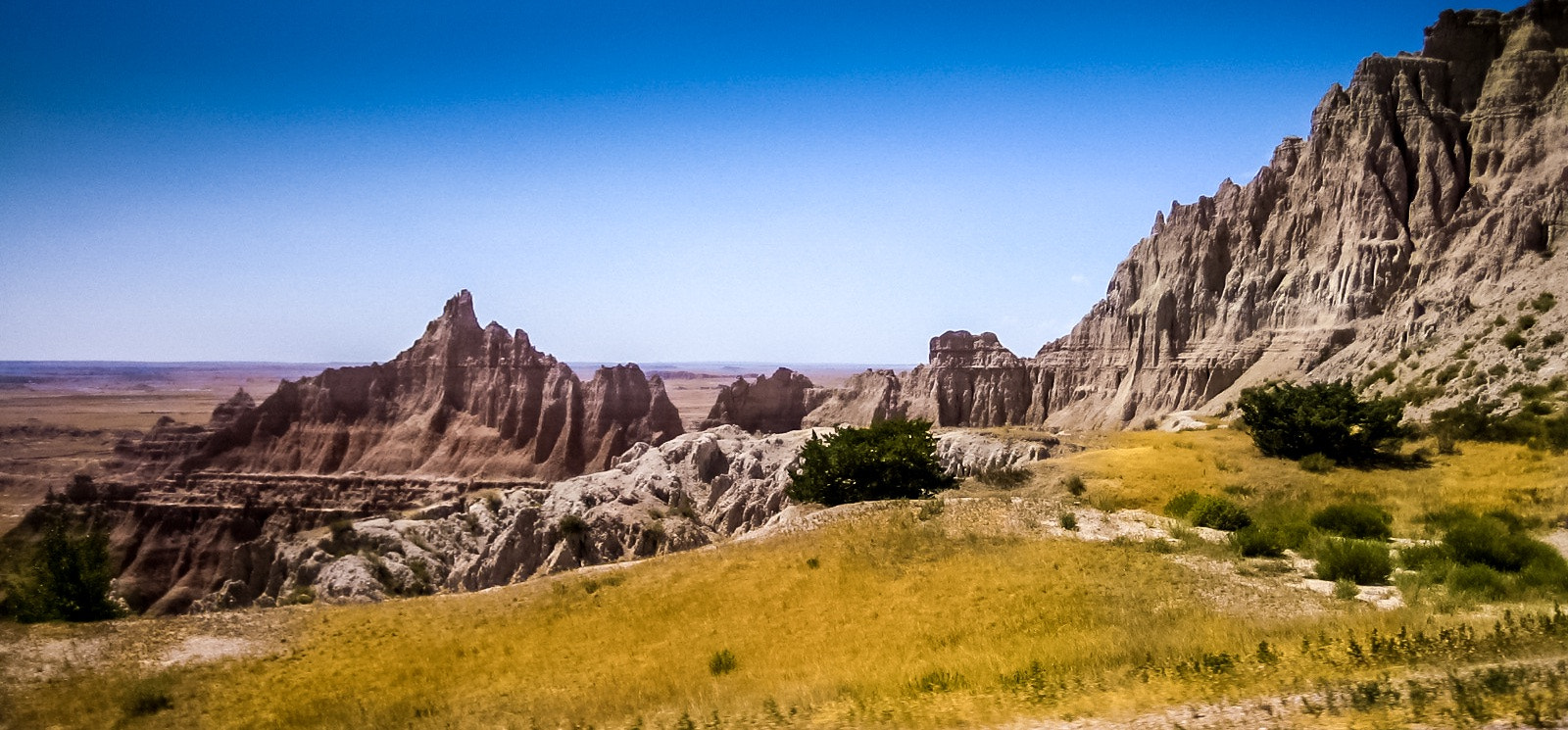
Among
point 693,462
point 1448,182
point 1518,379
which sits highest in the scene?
point 1448,182

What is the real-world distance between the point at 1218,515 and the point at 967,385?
7542cm

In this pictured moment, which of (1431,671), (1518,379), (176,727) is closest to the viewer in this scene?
(1431,671)

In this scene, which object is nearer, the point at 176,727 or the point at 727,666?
the point at 176,727

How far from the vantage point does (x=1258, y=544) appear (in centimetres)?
1995

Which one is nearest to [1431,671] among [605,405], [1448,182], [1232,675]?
[1232,675]

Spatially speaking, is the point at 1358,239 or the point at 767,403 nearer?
the point at 1358,239

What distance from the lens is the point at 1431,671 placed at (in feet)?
36.1

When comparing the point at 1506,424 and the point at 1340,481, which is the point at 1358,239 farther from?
the point at 1340,481

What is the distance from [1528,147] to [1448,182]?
4847 mm

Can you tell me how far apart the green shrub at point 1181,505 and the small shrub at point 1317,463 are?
20.0ft

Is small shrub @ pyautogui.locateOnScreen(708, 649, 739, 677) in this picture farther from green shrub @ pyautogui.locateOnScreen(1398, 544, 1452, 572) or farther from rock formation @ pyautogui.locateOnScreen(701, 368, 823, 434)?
rock formation @ pyautogui.locateOnScreen(701, 368, 823, 434)

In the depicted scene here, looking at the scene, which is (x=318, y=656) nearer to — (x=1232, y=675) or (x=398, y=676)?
(x=398, y=676)

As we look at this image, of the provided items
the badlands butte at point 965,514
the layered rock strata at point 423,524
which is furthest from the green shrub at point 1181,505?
the layered rock strata at point 423,524

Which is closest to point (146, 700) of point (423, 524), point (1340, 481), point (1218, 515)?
point (1218, 515)
